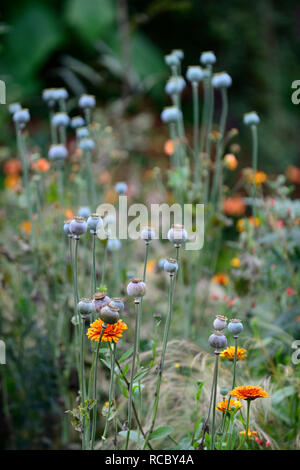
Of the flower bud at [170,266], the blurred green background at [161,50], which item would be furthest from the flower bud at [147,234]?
the blurred green background at [161,50]

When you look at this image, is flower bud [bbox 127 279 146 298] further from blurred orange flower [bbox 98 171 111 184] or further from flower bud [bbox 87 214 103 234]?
blurred orange flower [bbox 98 171 111 184]

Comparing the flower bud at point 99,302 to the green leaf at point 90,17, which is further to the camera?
the green leaf at point 90,17

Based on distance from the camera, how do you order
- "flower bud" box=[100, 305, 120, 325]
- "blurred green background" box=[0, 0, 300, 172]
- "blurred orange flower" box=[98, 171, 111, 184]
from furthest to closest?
"blurred green background" box=[0, 0, 300, 172]
"blurred orange flower" box=[98, 171, 111, 184]
"flower bud" box=[100, 305, 120, 325]

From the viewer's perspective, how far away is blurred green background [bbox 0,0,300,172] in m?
3.09

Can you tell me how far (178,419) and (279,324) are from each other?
0.96ft

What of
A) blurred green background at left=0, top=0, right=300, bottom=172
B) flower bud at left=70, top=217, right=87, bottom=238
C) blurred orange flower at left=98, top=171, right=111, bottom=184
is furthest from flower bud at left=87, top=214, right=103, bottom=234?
blurred green background at left=0, top=0, right=300, bottom=172

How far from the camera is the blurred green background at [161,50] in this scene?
309cm

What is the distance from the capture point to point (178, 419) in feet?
3.00

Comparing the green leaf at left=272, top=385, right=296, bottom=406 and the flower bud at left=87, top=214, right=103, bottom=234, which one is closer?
the flower bud at left=87, top=214, right=103, bottom=234

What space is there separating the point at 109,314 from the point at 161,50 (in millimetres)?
3613

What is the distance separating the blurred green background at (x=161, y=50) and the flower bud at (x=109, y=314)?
2493mm

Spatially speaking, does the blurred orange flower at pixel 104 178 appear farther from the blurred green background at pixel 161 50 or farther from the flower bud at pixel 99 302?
the blurred green background at pixel 161 50

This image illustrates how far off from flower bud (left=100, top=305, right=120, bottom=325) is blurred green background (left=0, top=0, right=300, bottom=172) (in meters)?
2.49

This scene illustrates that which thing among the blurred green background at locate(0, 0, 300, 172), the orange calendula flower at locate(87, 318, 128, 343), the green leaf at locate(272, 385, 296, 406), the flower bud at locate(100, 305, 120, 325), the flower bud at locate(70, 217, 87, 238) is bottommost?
the green leaf at locate(272, 385, 296, 406)
